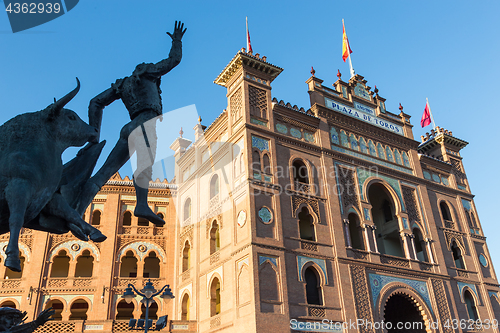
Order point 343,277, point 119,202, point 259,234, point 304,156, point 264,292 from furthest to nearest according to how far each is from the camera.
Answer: point 119,202 → point 304,156 → point 343,277 → point 259,234 → point 264,292

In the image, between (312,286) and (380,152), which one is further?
(380,152)

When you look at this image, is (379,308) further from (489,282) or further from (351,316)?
(489,282)

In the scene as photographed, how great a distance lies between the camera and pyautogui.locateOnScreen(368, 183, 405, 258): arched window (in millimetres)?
20750

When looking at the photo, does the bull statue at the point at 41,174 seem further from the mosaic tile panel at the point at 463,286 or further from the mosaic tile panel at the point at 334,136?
the mosaic tile panel at the point at 463,286

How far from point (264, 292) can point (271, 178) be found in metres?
4.41

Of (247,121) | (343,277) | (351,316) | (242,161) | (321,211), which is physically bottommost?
(351,316)

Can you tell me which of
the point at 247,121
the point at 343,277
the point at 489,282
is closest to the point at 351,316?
the point at 343,277

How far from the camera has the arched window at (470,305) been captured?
20.5 meters

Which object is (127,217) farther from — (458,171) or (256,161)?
(458,171)

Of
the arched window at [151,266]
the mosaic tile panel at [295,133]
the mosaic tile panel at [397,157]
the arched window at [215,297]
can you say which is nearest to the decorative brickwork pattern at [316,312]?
the arched window at [215,297]

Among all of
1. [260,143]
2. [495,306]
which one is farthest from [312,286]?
[495,306]

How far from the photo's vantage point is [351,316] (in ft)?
52.9

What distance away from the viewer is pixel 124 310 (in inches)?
824

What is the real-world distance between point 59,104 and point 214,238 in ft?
52.9
